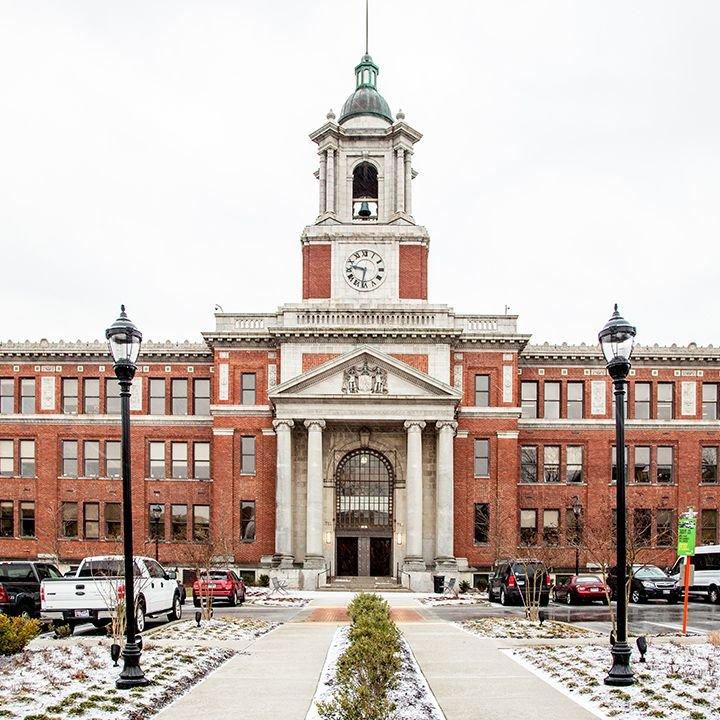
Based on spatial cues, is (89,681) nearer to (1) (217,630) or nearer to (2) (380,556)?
(1) (217,630)

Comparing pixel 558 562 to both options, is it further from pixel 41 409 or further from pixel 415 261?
pixel 41 409

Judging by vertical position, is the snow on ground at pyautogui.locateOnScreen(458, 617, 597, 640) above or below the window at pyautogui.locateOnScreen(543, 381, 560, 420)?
below

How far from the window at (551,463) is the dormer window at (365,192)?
17091mm

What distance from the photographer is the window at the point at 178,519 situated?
61.5 metres

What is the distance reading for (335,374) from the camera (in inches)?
2211

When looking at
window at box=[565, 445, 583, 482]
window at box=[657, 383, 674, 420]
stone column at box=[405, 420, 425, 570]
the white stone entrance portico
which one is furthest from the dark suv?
window at box=[657, 383, 674, 420]

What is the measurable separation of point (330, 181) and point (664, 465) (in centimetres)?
2571

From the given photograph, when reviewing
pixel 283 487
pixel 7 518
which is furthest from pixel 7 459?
pixel 283 487

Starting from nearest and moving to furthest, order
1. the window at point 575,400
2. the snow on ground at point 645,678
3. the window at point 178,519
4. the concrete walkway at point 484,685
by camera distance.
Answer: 1. the snow on ground at point 645,678
2. the concrete walkway at point 484,685
3. the window at point 178,519
4. the window at point 575,400

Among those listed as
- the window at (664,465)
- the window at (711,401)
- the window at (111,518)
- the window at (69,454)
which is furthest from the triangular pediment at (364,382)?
the window at (711,401)

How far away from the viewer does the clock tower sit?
2382 inches

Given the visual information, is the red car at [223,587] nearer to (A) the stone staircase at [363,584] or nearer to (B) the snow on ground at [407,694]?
(A) the stone staircase at [363,584]

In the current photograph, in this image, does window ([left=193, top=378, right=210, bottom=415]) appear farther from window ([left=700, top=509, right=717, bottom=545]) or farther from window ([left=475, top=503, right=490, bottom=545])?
window ([left=700, top=509, right=717, bottom=545])

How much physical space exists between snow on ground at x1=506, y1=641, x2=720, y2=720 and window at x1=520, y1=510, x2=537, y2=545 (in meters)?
38.7
